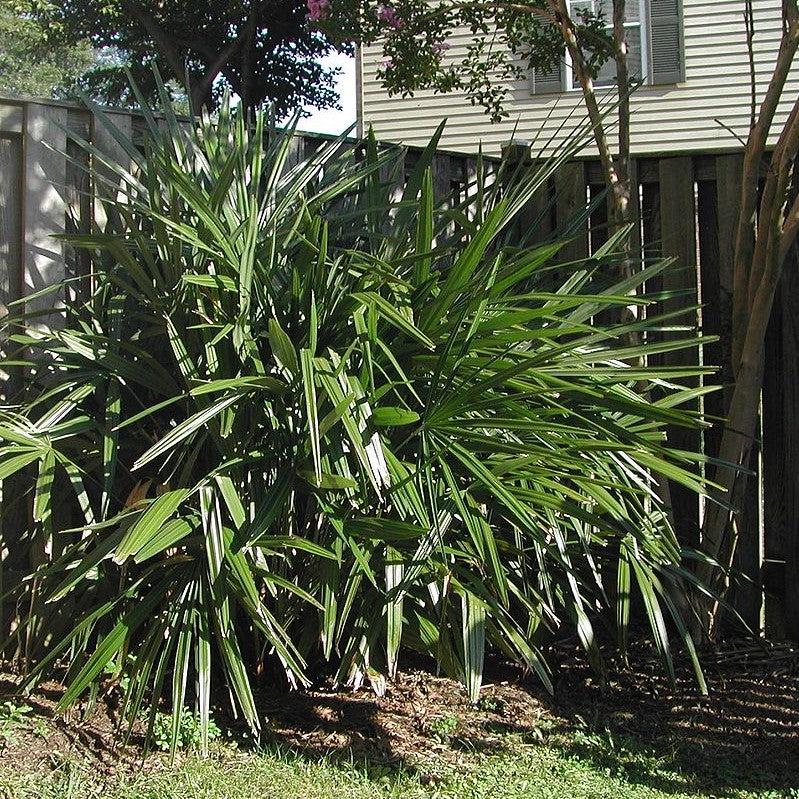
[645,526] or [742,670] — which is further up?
[645,526]

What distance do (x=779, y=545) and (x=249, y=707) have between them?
2.38m

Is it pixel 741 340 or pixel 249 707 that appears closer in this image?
pixel 249 707

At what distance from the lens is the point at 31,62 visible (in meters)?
28.2

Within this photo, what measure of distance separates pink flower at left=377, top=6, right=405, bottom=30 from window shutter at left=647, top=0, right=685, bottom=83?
7.03m

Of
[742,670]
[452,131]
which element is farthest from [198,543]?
[452,131]

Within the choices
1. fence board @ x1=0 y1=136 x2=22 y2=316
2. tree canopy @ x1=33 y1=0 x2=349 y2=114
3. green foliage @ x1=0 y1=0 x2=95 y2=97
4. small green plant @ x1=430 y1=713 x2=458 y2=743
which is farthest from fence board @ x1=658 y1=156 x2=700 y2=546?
green foliage @ x1=0 y1=0 x2=95 y2=97

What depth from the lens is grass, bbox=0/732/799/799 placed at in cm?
266

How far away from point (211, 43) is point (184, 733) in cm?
1597

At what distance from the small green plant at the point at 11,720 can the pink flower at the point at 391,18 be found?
336cm

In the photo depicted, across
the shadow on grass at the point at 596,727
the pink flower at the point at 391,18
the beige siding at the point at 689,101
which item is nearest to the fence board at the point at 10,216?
the shadow on grass at the point at 596,727

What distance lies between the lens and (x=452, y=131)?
11.4 meters

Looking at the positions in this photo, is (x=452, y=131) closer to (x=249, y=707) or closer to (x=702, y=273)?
(x=702, y=273)

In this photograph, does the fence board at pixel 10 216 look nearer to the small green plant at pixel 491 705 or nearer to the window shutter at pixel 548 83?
the small green plant at pixel 491 705

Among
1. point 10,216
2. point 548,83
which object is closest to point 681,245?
point 10,216
